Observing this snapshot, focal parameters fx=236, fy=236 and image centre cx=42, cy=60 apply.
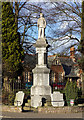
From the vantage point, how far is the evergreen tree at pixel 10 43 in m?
20.5

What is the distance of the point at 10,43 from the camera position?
21.2 metres

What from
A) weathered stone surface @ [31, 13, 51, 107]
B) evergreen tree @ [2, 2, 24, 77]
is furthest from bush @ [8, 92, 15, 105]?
evergreen tree @ [2, 2, 24, 77]

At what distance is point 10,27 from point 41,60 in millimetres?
6910

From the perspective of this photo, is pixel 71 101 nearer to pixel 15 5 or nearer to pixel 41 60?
pixel 41 60

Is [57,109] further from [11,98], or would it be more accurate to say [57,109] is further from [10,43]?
[10,43]

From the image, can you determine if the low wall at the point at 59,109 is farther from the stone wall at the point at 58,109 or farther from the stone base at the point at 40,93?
the stone base at the point at 40,93

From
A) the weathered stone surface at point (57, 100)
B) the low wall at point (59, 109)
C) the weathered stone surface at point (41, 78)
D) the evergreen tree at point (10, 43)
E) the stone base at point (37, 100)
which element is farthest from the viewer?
the evergreen tree at point (10, 43)

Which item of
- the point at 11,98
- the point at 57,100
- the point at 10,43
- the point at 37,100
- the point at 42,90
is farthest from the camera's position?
the point at 10,43

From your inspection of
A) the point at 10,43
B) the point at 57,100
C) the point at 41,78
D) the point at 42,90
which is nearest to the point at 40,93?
the point at 42,90

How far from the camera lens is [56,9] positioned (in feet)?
73.3

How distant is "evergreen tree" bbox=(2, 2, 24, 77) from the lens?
67.4 feet

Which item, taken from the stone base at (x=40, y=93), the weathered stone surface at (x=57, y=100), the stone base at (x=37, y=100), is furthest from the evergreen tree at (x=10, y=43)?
the weathered stone surface at (x=57, y=100)

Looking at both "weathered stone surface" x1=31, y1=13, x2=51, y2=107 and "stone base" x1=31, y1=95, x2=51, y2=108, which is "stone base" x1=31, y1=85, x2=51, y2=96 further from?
"stone base" x1=31, y1=95, x2=51, y2=108

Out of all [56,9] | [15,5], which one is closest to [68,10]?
[56,9]
